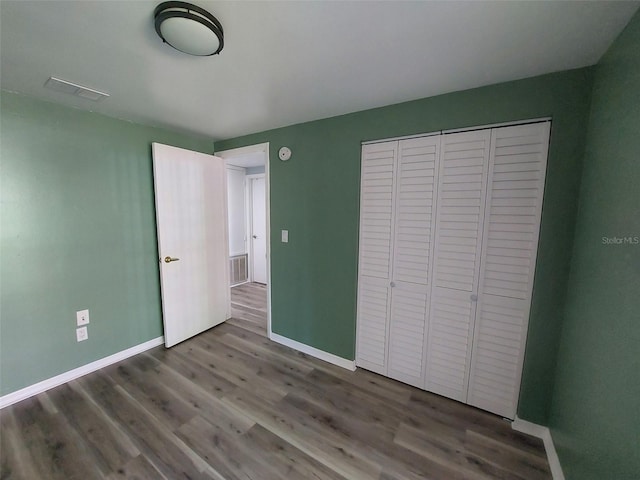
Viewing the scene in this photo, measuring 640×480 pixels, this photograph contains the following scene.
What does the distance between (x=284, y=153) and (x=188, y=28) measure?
1.36m

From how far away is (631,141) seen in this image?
956 mm

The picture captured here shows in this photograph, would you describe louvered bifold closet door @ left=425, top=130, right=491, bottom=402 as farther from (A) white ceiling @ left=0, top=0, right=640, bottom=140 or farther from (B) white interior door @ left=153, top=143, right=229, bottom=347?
(B) white interior door @ left=153, top=143, right=229, bottom=347

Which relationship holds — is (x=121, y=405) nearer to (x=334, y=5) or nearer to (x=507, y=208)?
(x=334, y=5)

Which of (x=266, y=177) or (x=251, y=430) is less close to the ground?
(x=266, y=177)

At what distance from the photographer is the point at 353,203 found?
205 centimetres

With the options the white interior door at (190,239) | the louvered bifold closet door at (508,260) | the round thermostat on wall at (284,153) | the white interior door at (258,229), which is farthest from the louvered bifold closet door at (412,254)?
the white interior door at (258,229)

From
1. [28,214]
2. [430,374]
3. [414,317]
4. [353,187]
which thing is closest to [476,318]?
[414,317]

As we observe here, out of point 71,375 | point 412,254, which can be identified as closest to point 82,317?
point 71,375

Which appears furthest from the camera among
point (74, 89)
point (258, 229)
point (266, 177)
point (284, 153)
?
point (258, 229)

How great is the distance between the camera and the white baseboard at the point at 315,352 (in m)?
2.19

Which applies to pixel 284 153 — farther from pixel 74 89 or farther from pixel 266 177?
pixel 74 89

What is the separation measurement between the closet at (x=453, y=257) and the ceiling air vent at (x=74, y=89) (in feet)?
6.47

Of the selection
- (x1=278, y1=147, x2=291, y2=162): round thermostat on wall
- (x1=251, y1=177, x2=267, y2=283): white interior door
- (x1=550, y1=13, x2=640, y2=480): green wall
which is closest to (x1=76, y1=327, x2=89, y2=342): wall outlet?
(x1=278, y1=147, x2=291, y2=162): round thermostat on wall

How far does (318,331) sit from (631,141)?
2.26m
